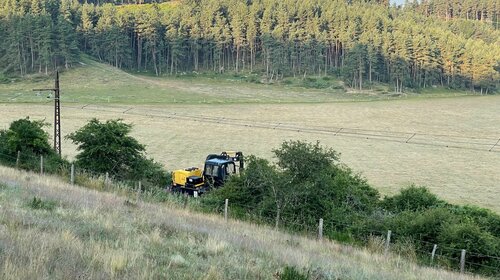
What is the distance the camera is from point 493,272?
14.9 meters

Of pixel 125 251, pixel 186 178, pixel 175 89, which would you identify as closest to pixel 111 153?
pixel 186 178

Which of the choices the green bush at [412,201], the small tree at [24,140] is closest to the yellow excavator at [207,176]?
the green bush at [412,201]

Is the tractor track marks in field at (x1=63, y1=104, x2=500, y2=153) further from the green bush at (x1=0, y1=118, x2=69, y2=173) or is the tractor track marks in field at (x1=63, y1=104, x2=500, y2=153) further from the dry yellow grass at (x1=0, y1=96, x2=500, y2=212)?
the green bush at (x1=0, y1=118, x2=69, y2=173)

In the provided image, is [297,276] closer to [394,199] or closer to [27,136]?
[394,199]

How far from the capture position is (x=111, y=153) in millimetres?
26266

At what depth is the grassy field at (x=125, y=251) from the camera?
5.71 meters

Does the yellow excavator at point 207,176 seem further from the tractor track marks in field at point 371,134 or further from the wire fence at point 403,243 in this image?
the tractor track marks in field at point 371,134

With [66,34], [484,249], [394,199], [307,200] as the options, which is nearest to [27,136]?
[307,200]

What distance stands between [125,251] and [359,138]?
52.6m

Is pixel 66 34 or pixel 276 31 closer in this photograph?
pixel 66 34

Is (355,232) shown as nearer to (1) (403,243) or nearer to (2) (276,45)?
(1) (403,243)

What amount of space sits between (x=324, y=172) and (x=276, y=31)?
416ft

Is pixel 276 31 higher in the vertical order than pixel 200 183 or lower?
higher

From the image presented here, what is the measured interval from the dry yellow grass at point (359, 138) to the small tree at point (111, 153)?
9550 millimetres
